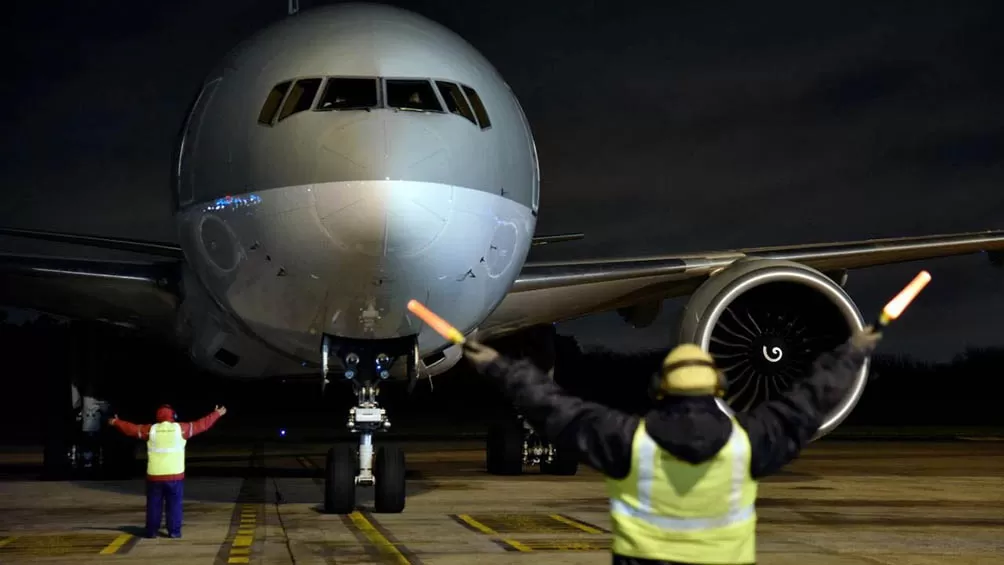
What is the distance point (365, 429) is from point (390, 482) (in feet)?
1.92

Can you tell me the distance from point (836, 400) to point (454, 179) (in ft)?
18.1

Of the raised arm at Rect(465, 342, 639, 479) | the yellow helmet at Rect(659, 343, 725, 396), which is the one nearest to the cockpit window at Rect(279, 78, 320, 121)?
the raised arm at Rect(465, 342, 639, 479)

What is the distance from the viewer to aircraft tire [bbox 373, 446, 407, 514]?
11.5 m

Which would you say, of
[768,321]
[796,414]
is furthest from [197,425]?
[796,414]

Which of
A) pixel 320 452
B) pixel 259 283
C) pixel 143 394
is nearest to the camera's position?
pixel 259 283

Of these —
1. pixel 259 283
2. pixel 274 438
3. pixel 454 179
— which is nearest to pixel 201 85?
pixel 259 283

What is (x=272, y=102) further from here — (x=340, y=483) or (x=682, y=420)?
(x=682, y=420)

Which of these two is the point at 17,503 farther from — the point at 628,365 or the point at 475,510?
the point at 628,365

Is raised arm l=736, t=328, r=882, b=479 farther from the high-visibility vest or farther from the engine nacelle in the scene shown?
the engine nacelle

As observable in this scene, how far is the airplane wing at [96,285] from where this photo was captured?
1308 cm

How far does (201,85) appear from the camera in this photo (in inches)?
466

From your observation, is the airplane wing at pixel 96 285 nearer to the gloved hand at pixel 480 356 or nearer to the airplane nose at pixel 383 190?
the airplane nose at pixel 383 190

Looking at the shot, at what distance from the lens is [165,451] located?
10562mm

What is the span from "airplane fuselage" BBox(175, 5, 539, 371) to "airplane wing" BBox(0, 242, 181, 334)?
182 centimetres
